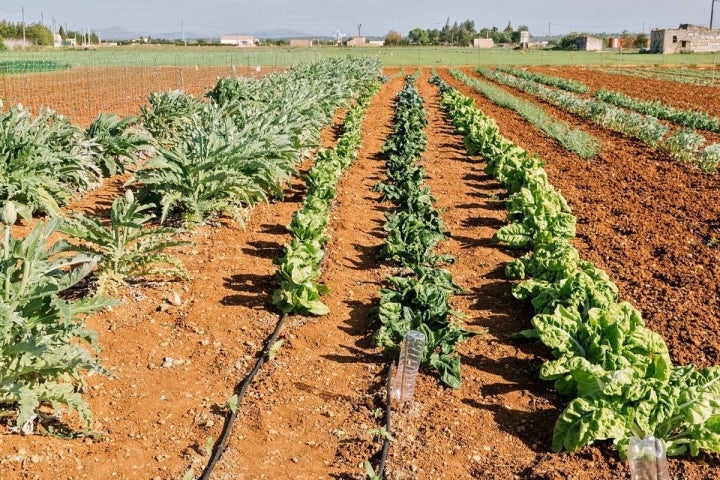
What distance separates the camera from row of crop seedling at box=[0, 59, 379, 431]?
338 cm

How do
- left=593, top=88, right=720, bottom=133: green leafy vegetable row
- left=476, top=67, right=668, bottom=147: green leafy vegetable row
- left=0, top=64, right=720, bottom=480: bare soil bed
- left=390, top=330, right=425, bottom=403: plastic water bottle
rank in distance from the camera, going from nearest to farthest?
left=0, top=64, right=720, bottom=480: bare soil bed
left=390, top=330, right=425, bottom=403: plastic water bottle
left=476, top=67, right=668, bottom=147: green leafy vegetable row
left=593, top=88, right=720, bottom=133: green leafy vegetable row

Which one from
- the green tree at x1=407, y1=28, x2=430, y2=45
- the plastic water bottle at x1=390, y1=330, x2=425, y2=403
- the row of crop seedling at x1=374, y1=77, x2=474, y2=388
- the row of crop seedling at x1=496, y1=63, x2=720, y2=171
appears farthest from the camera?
the green tree at x1=407, y1=28, x2=430, y2=45

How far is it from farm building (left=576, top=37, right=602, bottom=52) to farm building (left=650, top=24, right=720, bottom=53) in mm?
18308

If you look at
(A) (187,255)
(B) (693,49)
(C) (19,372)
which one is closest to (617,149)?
(A) (187,255)

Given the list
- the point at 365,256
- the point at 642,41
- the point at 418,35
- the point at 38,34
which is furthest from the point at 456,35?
the point at 365,256

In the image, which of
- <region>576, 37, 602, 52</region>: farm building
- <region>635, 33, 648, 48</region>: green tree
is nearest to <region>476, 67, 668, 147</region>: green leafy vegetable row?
<region>576, 37, 602, 52</region>: farm building

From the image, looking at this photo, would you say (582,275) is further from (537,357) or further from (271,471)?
(271,471)

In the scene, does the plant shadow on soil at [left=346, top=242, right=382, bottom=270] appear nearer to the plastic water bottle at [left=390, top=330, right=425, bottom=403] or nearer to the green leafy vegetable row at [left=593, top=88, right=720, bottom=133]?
the plastic water bottle at [left=390, top=330, right=425, bottom=403]

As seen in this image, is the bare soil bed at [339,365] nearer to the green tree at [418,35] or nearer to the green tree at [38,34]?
the green tree at [38,34]

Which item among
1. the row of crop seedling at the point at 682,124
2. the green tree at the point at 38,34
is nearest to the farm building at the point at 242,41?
the green tree at the point at 38,34

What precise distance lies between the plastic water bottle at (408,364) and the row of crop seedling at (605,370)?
0.87m

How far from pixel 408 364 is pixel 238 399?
109cm

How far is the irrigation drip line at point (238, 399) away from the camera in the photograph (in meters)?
3.47

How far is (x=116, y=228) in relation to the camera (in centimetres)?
507
